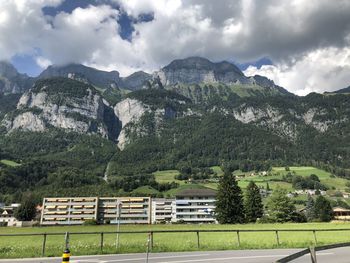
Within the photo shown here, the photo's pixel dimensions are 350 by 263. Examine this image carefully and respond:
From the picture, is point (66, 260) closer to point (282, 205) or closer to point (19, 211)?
point (282, 205)

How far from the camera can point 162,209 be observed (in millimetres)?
185875

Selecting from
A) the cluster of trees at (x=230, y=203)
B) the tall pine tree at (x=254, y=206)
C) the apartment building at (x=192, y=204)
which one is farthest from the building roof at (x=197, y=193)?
the cluster of trees at (x=230, y=203)

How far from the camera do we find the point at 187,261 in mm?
17359

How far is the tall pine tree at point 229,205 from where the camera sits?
85938mm

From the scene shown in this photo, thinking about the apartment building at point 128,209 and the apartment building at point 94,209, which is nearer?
the apartment building at point 94,209

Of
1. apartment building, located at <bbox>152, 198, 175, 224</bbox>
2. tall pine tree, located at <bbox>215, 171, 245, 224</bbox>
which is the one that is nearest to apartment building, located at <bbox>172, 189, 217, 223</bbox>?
apartment building, located at <bbox>152, 198, 175, 224</bbox>

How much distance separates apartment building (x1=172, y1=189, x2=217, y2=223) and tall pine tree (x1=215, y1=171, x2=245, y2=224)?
8581 cm

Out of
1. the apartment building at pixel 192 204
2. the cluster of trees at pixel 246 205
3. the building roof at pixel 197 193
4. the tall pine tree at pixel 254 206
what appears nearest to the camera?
the cluster of trees at pixel 246 205

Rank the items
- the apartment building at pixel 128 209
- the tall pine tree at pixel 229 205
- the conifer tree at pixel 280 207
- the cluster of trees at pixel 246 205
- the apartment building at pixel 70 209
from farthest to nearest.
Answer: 1. the apartment building at pixel 128 209
2. the apartment building at pixel 70 209
3. the conifer tree at pixel 280 207
4. the cluster of trees at pixel 246 205
5. the tall pine tree at pixel 229 205

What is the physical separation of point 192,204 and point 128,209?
3016cm

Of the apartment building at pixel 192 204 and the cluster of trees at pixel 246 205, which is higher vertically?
the apartment building at pixel 192 204

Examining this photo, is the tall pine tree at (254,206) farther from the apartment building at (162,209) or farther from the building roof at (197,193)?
the apartment building at (162,209)

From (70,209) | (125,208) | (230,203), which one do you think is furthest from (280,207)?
(70,209)

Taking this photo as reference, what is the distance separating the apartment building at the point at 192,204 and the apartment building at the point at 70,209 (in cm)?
3804
